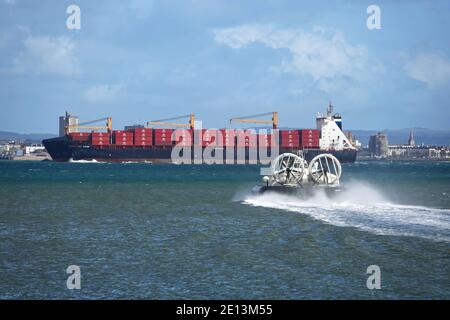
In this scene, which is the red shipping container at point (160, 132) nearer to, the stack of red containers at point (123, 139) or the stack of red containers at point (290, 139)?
the stack of red containers at point (123, 139)

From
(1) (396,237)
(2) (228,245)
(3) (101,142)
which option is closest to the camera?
(2) (228,245)

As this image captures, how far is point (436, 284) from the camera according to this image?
2098 centimetres

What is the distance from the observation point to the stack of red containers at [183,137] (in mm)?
175350

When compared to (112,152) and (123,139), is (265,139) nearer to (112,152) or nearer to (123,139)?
(123,139)

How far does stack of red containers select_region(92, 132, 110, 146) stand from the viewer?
570ft

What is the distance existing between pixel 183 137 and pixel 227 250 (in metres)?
152

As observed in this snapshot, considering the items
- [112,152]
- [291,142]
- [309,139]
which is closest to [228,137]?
[291,142]

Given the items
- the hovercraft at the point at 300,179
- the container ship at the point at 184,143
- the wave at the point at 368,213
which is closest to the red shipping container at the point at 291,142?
the container ship at the point at 184,143

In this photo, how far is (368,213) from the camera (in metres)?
42.5

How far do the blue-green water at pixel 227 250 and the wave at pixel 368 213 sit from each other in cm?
9
